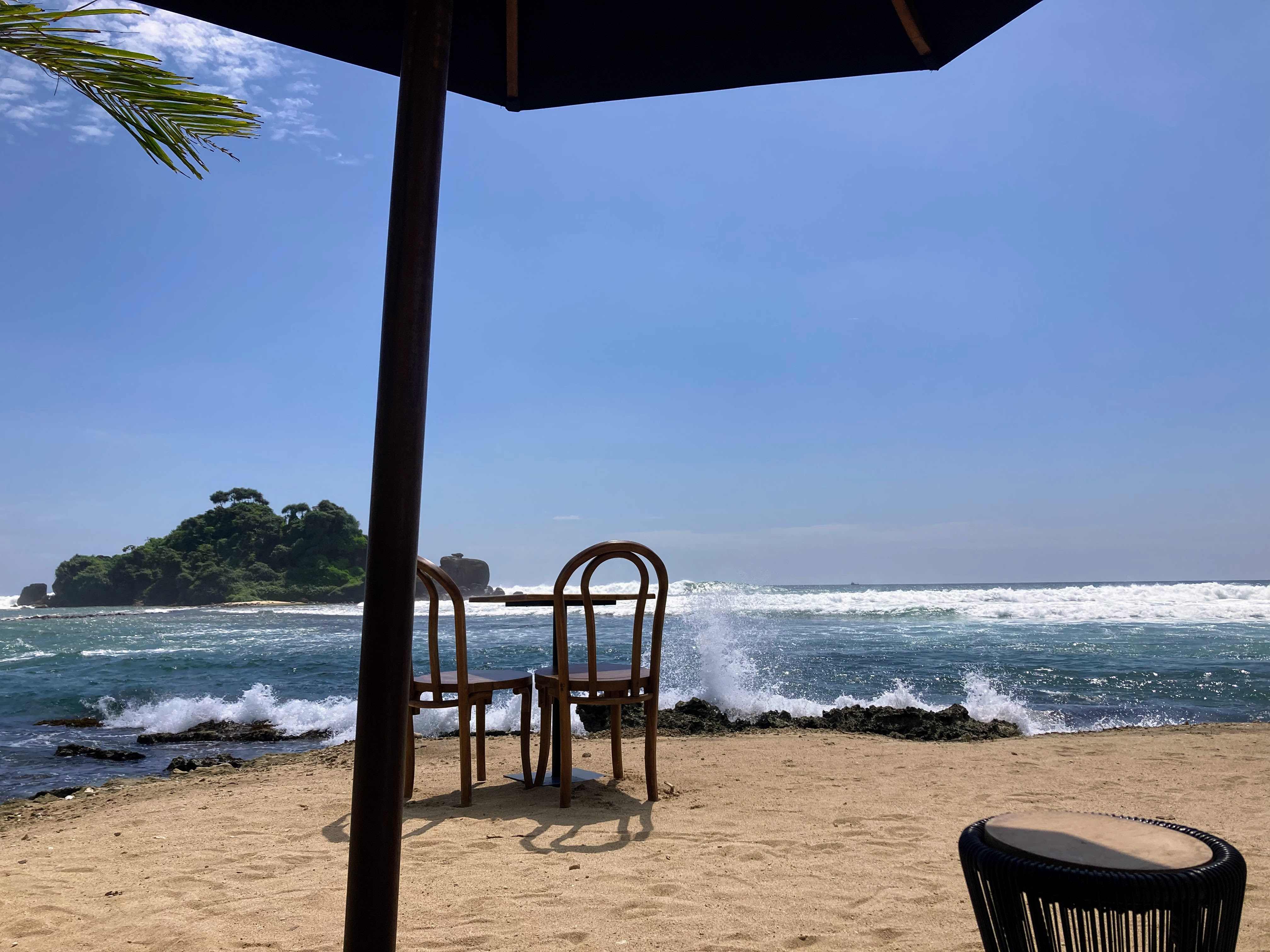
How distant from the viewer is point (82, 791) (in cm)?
510

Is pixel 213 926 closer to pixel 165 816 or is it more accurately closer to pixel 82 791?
pixel 165 816

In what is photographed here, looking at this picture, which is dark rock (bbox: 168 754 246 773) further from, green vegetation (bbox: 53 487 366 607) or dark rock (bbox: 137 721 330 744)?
green vegetation (bbox: 53 487 366 607)

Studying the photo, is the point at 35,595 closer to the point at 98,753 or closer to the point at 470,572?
the point at 470,572

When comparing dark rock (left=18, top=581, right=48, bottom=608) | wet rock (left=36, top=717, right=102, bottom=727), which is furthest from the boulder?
wet rock (left=36, top=717, right=102, bottom=727)

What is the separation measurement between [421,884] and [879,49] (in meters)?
3.26

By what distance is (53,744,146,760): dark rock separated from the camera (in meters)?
6.68

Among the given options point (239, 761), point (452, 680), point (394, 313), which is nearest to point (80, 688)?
point (239, 761)

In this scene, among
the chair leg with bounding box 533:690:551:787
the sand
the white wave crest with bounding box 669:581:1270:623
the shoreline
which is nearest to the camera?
the sand

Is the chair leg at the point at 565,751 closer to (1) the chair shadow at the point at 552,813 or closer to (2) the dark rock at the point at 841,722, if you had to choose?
(1) the chair shadow at the point at 552,813

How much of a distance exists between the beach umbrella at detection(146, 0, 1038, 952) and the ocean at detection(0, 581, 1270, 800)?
216 inches

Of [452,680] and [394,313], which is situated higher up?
[394,313]

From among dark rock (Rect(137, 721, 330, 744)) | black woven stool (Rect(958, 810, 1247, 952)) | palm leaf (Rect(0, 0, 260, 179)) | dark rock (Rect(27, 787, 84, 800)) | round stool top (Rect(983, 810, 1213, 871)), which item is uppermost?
palm leaf (Rect(0, 0, 260, 179))

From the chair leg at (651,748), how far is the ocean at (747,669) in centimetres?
314

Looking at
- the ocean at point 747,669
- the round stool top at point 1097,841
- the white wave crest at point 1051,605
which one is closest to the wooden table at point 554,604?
the round stool top at point 1097,841
